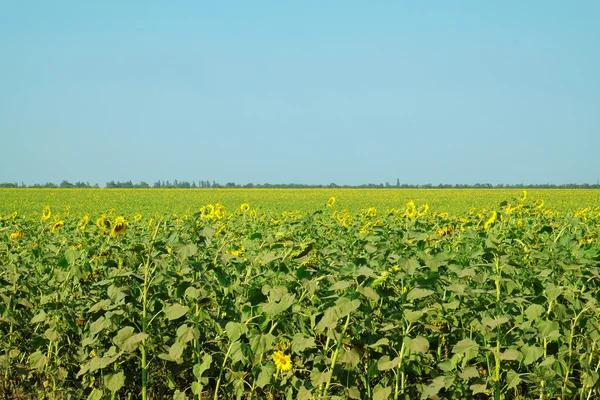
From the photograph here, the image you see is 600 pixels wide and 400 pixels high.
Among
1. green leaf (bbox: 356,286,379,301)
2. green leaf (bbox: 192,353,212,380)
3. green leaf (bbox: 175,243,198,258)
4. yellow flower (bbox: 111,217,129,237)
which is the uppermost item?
yellow flower (bbox: 111,217,129,237)

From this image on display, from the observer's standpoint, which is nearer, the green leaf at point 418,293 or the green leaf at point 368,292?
the green leaf at point 368,292

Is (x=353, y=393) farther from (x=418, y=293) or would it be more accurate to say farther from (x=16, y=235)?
(x=16, y=235)

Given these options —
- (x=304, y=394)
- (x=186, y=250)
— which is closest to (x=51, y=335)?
(x=186, y=250)

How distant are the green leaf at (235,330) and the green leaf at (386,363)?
0.77 meters

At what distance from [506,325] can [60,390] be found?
284 centimetres

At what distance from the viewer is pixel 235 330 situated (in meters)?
3.74

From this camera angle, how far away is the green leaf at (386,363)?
3873 millimetres

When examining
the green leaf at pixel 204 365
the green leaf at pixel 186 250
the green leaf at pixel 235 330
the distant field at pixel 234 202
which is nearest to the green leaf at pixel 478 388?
the green leaf at pixel 235 330

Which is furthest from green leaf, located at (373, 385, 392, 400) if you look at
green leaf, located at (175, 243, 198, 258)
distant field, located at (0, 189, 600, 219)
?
distant field, located at (0, 189, 600, 219)

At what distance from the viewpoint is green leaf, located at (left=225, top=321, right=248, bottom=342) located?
12.2 feet

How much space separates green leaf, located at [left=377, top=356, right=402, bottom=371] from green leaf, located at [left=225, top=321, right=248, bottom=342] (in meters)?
0.77

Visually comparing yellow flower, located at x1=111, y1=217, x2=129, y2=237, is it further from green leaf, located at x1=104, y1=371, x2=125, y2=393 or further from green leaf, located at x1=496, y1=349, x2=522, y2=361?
green leaf, located at x1=496, y1=349, x2=522, y2=361

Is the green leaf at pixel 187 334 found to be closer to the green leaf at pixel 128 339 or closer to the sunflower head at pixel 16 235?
the green leaf at pixel 128 339

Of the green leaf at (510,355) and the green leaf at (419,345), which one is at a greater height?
the green leaf at (419,345)
